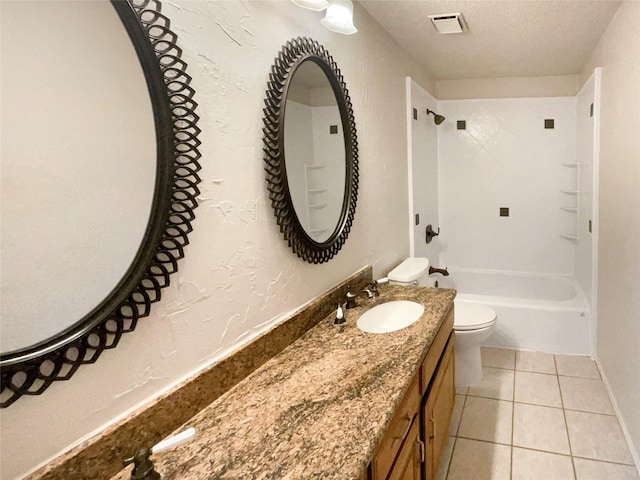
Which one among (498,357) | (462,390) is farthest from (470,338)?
(498,357)

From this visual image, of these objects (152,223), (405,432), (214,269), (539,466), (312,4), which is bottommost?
(539,466)

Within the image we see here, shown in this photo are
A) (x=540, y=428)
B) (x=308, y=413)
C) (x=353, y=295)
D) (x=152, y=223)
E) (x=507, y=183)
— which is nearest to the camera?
(x=152, y=223)

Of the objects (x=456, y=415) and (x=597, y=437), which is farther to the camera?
(x=456, y=415)

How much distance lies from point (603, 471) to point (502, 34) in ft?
7.90

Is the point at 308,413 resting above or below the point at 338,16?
below

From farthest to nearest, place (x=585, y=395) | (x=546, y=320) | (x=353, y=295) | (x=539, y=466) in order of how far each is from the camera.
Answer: (x=546, y=320)
(x=585, y=395)
(x=539, y=466)
(x=353, y=295)

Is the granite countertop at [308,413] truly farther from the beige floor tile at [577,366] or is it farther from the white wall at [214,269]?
the beige floor tile at [577,366]

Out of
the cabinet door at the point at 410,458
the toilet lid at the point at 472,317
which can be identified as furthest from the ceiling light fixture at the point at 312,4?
the toilet lid at the point at 472,317

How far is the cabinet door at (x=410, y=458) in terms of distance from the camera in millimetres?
1163

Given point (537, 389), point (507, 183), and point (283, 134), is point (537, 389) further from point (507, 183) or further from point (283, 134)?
point (283, 134)

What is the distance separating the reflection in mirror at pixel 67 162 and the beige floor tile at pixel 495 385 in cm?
241

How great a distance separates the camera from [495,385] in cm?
266

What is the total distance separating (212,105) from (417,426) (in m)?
1.20

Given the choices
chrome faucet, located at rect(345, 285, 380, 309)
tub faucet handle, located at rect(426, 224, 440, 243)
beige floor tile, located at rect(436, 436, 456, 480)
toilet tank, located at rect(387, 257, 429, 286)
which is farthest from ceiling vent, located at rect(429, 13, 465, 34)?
beige floor tile, located at rect(436, 436, 456, 480)
